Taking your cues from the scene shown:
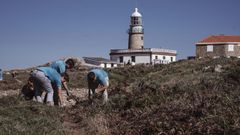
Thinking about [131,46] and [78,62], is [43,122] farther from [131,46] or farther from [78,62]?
[131,46]

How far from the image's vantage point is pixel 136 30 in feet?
308

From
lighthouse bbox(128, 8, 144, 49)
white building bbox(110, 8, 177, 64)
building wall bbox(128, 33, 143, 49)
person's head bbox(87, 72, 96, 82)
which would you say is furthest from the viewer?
building wall bbox(128, 33, 143, 49)

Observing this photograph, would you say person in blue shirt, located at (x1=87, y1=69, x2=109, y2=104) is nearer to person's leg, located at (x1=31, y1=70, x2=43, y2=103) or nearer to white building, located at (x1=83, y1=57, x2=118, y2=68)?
person's leg, located at (x1=31, y1=70, x2=43, y2=103)

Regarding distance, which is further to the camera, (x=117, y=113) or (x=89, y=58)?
(x=89, y=58)

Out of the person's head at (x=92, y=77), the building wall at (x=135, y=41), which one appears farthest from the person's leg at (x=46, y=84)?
the building wall at (x=135, y=41)

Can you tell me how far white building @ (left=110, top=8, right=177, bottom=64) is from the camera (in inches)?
3600

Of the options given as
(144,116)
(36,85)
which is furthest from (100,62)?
→ (144,116)

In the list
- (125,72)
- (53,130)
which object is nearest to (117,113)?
(53,130)

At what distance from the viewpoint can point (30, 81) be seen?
38.1 ft

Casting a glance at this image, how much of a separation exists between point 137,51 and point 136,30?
4919 mm

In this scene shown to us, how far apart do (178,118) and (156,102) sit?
2209 millimetres

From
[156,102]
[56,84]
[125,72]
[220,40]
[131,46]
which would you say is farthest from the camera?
[131,46]

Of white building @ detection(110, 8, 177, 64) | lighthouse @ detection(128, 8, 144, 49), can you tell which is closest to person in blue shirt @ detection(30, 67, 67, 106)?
white building @ detection(110, 8, 177, 64)

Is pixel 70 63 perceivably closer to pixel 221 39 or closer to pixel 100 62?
pixel 221 39
